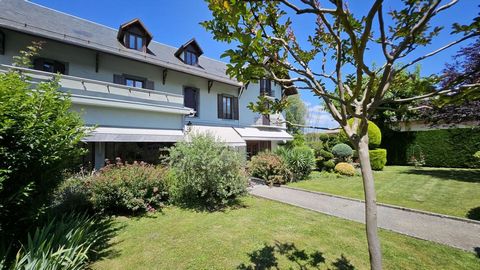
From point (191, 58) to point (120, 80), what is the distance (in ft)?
30.7

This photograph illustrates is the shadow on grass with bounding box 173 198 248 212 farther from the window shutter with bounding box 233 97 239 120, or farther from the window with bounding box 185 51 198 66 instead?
the window with bounding box 185 51 198 66

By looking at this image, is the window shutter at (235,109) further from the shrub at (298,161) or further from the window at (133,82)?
the window at (133,82)

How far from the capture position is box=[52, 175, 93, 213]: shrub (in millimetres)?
10048

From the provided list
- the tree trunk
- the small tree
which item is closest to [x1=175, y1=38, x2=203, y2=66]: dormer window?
the small tree

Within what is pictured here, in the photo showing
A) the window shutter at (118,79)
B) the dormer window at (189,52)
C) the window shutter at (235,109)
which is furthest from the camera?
the window shutter at (235,109)

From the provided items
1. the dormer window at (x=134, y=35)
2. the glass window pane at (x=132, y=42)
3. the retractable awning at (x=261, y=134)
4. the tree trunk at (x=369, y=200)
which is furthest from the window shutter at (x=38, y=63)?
the tree trunk at (x=369, y=200)

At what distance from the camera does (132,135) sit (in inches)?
654

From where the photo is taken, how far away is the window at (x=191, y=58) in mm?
25844

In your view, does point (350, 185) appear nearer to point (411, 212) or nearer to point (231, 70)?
point (411, 212)

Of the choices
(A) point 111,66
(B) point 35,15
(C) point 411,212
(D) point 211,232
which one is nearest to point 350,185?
(C) point 411,212

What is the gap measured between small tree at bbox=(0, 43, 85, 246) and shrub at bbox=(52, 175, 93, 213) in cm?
407

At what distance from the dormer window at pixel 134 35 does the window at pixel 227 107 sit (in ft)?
31.3

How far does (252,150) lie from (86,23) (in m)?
23.5

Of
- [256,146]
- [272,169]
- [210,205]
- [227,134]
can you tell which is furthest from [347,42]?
[256,146]
